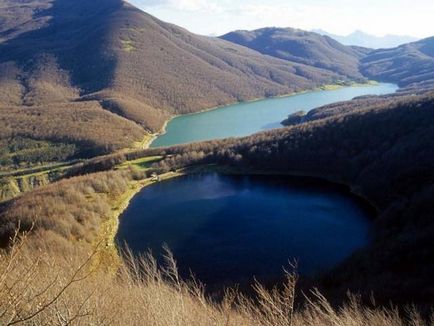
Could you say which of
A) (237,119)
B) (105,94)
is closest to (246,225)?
(237,119)

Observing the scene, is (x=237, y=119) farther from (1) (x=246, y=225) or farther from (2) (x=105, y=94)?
(1) (x=246, y=225)

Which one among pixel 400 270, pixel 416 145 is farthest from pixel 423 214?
pixel 416 145

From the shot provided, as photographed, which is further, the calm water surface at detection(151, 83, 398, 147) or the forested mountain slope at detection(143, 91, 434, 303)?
the calm water surface at detection(151, 83, 398, 147)

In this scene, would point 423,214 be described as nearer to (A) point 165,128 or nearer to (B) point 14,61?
(A) point 165,128

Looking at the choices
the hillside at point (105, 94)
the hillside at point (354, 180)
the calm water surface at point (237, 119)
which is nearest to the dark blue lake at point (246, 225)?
the hillside at point (354, 180)

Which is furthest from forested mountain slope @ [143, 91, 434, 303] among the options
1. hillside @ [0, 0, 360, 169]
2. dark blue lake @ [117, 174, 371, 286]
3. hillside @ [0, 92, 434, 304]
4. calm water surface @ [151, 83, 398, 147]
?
hillside @ [0, 0, 360, 169]

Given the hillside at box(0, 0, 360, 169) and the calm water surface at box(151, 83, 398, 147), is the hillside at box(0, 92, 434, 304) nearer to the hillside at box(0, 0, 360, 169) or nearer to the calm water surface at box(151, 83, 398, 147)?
the calm water surface at box(151, 83, 398, 147)

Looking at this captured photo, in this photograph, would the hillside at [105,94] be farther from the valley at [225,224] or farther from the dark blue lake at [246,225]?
the dark blue lake at [246,225]
